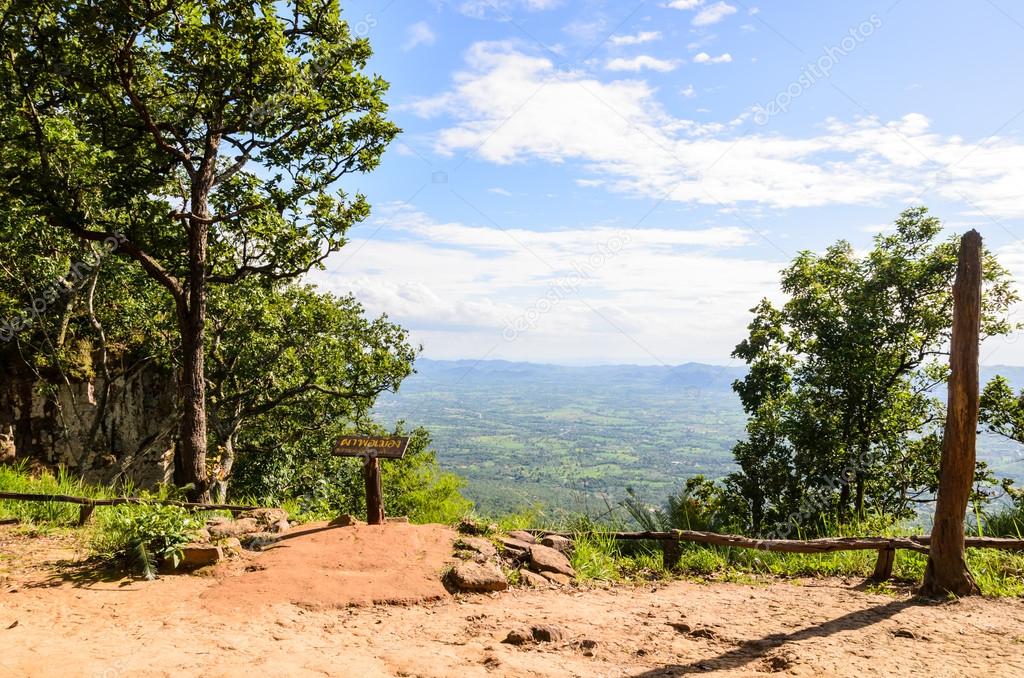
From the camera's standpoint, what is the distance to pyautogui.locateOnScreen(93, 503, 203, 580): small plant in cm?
659

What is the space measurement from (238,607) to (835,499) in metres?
16.8

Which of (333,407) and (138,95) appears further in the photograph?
(333,407)

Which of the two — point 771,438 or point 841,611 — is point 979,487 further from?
point 841,611

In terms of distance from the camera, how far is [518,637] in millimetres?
5273

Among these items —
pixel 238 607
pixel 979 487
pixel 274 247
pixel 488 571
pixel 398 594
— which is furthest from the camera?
pixel 979 487

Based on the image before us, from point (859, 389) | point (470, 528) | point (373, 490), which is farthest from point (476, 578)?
point (859, 389)

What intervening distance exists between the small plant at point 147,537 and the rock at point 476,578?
3166 mm

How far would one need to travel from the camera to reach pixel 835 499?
17062 mm

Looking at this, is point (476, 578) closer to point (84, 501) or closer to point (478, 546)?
point (478, 546)

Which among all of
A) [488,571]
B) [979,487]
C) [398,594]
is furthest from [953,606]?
[979,487]

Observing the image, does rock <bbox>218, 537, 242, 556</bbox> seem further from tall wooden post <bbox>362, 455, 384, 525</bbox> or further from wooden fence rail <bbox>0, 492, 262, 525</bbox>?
tall wooden post <bbox>362, 455, 384, 525</bbox>

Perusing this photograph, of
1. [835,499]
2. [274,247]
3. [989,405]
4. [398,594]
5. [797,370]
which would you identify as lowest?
[835,499]

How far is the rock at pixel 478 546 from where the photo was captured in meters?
7.61

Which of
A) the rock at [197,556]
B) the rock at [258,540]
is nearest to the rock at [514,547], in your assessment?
the rock at [258,540]
